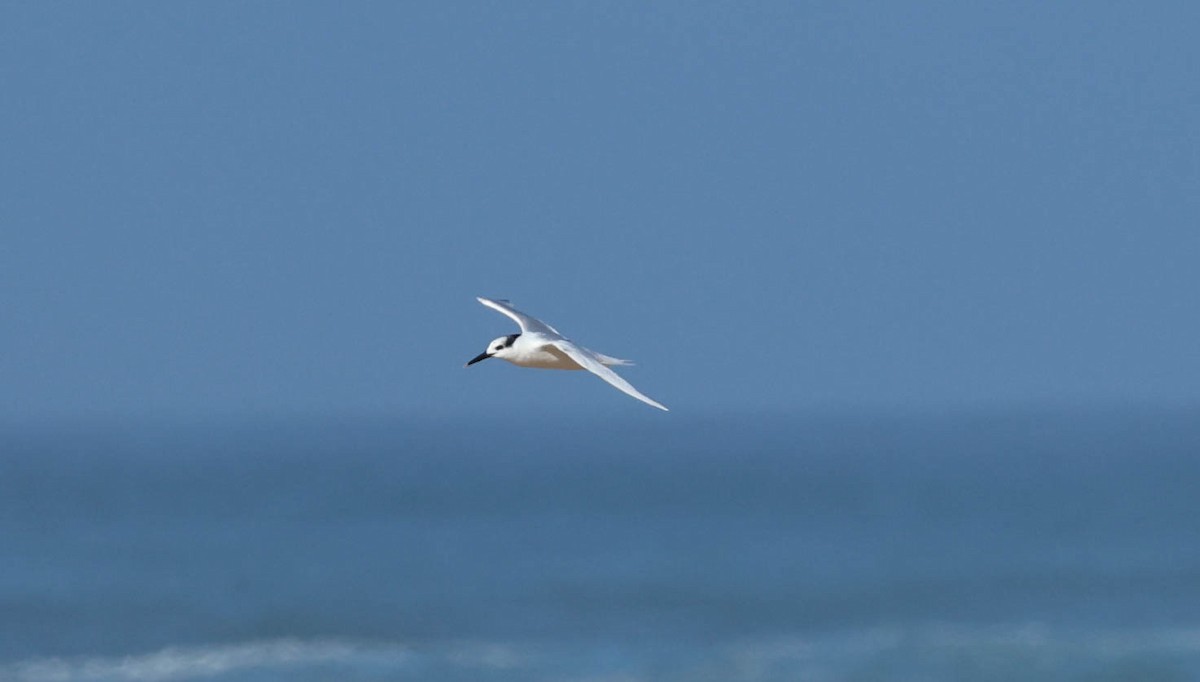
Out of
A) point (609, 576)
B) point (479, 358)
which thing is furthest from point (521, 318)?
point (609, 576)

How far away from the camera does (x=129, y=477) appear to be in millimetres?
82188

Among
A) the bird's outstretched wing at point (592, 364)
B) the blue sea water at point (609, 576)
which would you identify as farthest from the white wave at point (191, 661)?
the bird's outstretched wing at point (592, 364)

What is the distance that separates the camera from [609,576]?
42.1 meters

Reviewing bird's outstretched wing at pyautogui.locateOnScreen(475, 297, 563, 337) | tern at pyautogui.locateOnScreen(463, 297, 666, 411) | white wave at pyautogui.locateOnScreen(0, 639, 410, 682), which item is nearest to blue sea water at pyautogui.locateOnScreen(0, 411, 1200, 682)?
white wave at pyautogui.locateOnScreen(0, 639, 410, 682)

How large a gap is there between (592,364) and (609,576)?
93.0ft

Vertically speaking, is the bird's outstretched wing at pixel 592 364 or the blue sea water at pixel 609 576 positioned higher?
the blue sea water at pixel 609 576

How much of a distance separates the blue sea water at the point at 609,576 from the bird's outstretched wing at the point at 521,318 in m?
12.9

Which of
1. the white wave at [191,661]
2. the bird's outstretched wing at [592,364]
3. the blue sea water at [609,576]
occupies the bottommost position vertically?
the bird's outstretched wing at [592,364]

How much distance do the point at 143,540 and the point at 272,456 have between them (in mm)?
56500

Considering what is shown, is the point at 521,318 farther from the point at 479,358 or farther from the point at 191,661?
the point at 191,661

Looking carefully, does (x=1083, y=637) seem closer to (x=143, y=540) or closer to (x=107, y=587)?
(x=107, y=587)

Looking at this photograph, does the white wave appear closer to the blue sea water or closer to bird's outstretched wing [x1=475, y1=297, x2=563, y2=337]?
the blue sea water

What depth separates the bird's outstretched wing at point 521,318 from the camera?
16.7 m

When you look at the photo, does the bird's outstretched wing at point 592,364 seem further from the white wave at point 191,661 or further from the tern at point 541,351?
the white wave at point 191,661
